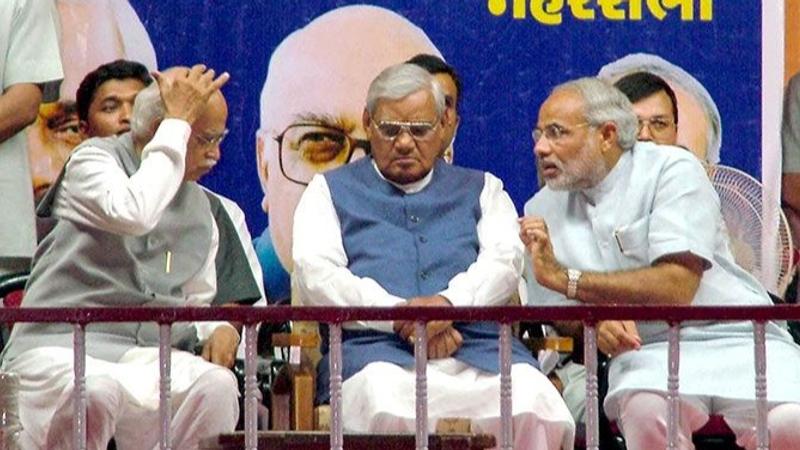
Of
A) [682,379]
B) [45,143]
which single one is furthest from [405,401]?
[45,143]

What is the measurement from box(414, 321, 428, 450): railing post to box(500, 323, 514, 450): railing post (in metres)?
0.19

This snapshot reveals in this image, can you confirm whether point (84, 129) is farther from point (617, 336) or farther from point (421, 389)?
point (421, 389)

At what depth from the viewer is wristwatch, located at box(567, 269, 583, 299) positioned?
652 cm

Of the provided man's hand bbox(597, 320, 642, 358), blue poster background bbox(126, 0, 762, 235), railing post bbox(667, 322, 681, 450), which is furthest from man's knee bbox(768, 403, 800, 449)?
blue poster background bbox(126, 0, 762, 235)

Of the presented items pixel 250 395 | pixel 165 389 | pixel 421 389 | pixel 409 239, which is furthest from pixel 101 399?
pixel 409 239

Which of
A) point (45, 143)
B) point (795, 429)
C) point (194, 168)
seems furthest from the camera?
point (45, 143)

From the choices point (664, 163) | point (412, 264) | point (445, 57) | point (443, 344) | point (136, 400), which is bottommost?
point (136, 400)

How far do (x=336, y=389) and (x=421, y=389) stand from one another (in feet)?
0.69

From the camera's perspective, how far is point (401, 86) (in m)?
6.68

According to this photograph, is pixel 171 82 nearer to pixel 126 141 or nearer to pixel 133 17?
pixel 126 141

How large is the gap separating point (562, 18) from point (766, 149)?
2.58 feet

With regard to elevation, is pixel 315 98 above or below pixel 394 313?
above

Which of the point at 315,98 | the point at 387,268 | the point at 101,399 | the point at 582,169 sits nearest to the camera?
the point at 101,399

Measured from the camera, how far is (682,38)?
751 cm
